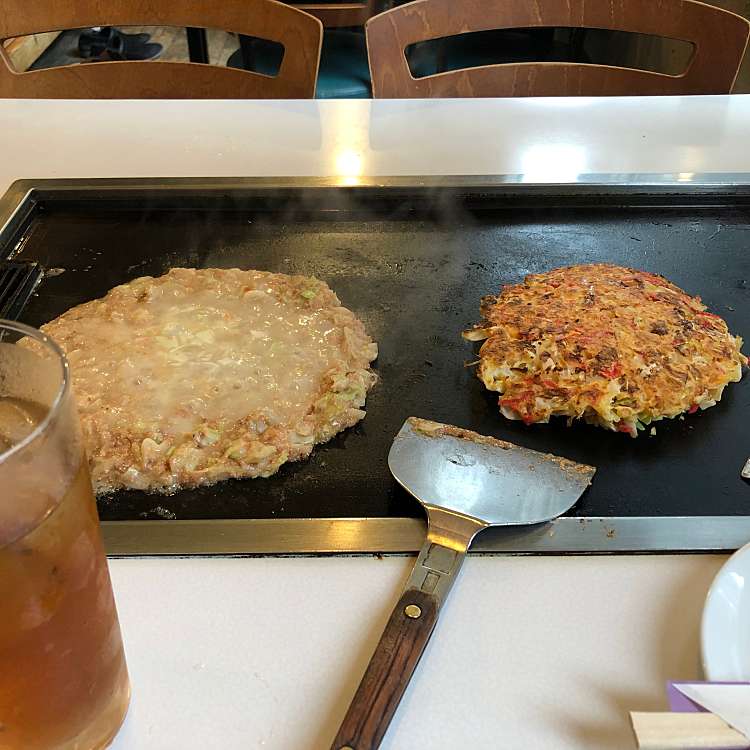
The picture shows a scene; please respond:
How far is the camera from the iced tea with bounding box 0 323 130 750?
19.1 inches

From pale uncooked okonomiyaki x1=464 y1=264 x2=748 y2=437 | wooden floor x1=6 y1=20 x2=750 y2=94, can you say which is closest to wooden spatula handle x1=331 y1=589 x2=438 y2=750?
pale uncooked okonomiyaki x1=464 y1=264 x2=748 y2=437

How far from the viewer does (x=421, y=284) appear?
1.22 m

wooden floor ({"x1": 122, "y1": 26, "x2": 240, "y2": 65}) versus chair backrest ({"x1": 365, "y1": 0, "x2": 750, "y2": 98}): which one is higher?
chair backrest ({"x1": 365, "y1": 0, "x2": 750, "y2": 98})

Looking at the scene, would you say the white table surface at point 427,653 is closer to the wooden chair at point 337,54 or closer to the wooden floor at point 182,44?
the wooden chair at point 337,54


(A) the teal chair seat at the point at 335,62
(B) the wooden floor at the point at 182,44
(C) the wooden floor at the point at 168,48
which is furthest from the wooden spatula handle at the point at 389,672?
(B) the wooden floor at the point at 182,44

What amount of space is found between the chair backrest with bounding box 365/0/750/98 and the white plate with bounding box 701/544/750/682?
134cm

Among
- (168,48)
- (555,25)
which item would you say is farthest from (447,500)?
(168,48)

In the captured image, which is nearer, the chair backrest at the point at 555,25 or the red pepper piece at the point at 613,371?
the red pepper piece at the point at 613,371

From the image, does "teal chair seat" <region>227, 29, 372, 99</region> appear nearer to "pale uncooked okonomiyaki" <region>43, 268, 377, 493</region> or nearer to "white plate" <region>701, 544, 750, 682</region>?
"pale uncooked okonomiyaki" <region>43, 268, 377, 493</region>

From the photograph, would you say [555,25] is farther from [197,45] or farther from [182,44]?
[182,44]

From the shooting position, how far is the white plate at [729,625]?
628mm

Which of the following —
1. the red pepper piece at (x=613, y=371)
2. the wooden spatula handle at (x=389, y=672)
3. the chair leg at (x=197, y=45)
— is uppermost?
the wooden spatula handle at (x=389, y=672)

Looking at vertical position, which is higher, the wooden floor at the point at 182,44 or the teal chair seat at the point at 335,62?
the teal chair seat at the point at 335,62

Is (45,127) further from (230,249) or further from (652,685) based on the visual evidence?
(652,685)
